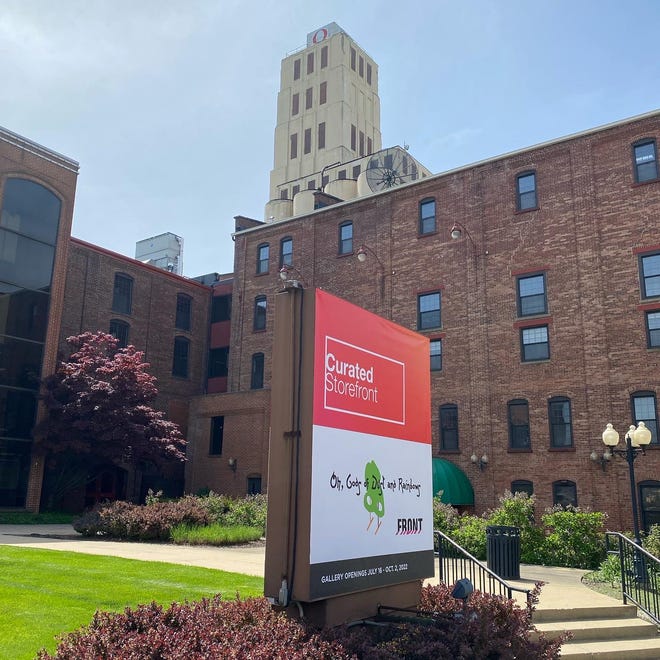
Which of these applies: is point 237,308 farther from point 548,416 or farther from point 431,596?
point 431,596

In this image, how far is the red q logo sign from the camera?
79.7 m

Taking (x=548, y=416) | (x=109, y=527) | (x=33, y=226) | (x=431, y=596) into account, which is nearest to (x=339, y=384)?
(x=431, y=596)

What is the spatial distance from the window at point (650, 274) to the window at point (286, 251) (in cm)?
1819

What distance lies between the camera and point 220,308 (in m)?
43.9

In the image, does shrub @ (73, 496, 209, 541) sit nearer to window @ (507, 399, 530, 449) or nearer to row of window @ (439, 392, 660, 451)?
row of window @ (439, 392, 660, 451)

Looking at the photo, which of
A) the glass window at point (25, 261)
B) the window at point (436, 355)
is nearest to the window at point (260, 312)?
the window at point (436, 355)

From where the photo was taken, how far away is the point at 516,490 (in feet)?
90.4

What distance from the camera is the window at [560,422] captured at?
88.1 feet

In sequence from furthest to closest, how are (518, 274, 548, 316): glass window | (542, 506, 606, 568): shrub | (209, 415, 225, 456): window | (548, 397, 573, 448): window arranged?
(209, 415, 225, 456): window, (518, 274, 548, 316): glass window, (548, 397, 573, 448): window, (542, 506, 606, 568): shrub

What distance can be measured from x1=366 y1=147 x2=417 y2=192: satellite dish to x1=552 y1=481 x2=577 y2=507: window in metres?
23.4

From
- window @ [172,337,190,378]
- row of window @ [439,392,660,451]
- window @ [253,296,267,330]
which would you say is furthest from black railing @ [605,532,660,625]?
window @ [172,337,190,378]

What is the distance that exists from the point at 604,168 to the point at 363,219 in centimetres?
1198

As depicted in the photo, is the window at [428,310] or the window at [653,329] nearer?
the window at [653,329]

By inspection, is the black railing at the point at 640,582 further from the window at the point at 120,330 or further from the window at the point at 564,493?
the window at the point at 120,330
